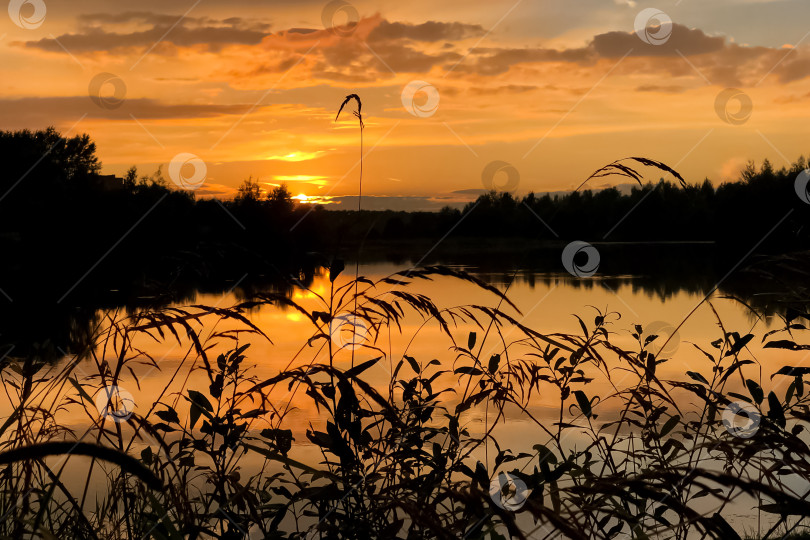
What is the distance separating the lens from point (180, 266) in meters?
2.02

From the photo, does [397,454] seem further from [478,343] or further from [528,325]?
[528,325]

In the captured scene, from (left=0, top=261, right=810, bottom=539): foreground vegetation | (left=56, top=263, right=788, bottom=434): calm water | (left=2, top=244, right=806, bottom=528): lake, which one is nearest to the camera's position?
(left=0, top=261, right=810, bottom=539): foreground vegetation

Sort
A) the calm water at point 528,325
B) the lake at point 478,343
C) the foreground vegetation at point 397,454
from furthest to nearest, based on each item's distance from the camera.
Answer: the calm water at point 528,325 < the lake at point 478,343 < the foreground vegetation at point 397,454

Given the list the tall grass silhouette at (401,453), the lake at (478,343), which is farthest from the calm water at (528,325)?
the tall grass silhouette at (401,453)

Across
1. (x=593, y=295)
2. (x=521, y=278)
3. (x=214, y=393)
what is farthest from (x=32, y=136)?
(x=214, y=393)

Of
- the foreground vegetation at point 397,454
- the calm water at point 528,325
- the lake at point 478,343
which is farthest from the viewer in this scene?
the calm water at point 528,325

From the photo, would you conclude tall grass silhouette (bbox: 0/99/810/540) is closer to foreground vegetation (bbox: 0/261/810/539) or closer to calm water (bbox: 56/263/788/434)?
foreground vegetation (bbox: 0/261/810/539)

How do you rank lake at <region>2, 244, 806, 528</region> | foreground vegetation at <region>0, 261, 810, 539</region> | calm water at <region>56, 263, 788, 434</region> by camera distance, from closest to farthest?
foreground vegetation at <region>0, 261, 810, 539</region>
lake at <region>2, 244, 806, 528</region>
calm water at <region>56, 263, 788, 434</region>

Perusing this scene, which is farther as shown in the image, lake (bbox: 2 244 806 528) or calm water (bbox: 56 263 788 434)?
calm water (bbox: 56 263 788 434)

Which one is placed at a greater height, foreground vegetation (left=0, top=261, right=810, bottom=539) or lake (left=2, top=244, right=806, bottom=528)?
lake (left=2, top=244, right=806, bottom=528)

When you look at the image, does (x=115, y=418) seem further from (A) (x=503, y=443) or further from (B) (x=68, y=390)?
(B) (x=68, y=390)

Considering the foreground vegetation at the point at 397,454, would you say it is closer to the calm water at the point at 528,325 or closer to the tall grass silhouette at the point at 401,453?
the tall grass silhouette at the point at 401,453

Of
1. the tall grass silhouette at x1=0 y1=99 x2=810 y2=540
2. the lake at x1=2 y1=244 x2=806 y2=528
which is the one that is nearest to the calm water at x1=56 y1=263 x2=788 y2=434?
the lake at x1=2 y1=244 x2=806 y2=528

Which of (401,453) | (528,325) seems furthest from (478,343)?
(401,453)
